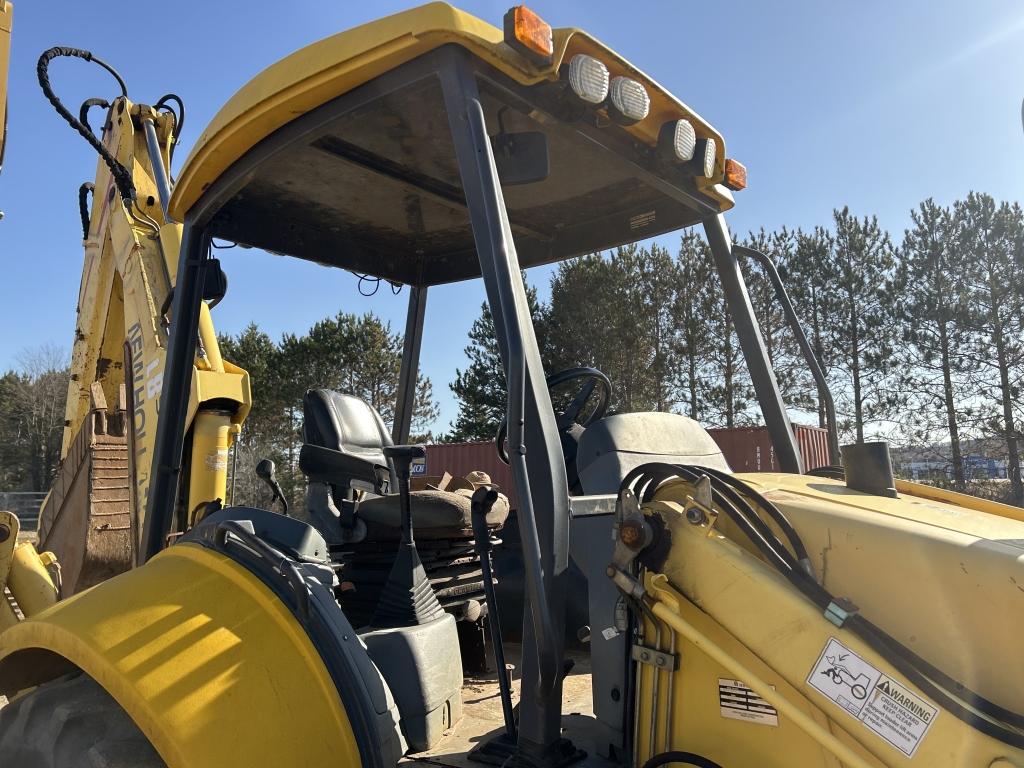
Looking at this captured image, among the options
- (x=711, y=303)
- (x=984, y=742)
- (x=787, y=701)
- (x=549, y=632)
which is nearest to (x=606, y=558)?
(x=549, y=632)

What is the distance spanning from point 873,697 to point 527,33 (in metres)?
1.46

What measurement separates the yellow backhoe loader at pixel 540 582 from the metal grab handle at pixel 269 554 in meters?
0.01

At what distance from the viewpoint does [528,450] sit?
1.64m

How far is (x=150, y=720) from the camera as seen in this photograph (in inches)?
60.8

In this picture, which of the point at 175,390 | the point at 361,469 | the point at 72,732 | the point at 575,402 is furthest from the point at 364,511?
the point at 72,732

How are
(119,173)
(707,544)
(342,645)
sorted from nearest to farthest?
(707,544) → (342,645) → (119,173)

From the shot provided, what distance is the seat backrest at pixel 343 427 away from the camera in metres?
3.15

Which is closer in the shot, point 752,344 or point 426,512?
point 752,344

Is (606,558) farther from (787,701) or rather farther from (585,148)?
(585,148)

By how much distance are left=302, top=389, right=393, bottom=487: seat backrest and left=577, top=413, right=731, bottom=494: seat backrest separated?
977 mm

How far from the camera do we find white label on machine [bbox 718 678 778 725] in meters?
1.47

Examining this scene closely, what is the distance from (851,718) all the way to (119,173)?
463 centimetres

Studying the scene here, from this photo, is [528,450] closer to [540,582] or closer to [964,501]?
[540,582]

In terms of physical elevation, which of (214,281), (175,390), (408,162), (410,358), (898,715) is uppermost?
(408,162)
